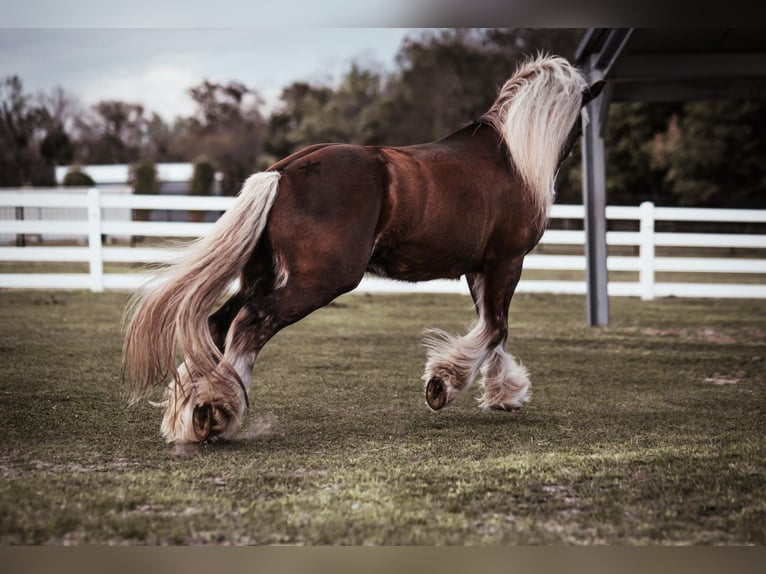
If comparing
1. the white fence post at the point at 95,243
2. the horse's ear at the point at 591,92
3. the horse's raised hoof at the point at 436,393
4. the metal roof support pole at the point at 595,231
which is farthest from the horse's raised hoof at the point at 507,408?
the white fence post at the point at 95,243

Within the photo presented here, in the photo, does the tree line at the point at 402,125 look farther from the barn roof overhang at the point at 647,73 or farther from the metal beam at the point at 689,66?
the metal beam at the point at 689,66

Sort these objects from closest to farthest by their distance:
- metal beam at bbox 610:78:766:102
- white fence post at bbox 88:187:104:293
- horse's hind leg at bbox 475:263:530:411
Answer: horse's hind leg at bbox 475:263:530:411 < metal beam at bbox 610:78:766:102 < white fence post at bbox 88:187:104:293

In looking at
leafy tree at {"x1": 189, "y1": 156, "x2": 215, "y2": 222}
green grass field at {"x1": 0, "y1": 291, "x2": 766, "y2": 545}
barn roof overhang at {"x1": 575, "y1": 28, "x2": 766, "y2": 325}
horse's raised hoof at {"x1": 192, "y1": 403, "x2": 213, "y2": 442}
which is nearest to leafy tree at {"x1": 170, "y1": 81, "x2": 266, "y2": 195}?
leafy tree at {"x1": 189, "y1": 156, "x2": 215, "y2": 222}

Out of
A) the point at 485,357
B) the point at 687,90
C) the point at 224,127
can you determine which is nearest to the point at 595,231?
the point at 687,90

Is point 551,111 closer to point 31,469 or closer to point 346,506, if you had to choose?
point 346,506

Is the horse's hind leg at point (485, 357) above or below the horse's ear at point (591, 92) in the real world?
below

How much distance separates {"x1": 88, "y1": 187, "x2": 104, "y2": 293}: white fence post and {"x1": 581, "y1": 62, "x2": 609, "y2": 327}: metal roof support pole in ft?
18.7

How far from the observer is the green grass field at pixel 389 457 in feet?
7.85

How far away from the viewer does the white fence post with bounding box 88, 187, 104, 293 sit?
9.03m

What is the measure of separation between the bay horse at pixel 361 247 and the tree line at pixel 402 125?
14832 millimetres

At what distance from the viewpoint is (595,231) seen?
24.9ft

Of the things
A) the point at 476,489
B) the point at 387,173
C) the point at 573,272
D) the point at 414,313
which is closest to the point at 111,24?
the point at 387,173

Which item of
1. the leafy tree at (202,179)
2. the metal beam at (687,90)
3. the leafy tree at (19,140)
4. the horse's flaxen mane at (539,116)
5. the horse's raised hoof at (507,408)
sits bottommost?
the horse's raised hoof at (507,408)

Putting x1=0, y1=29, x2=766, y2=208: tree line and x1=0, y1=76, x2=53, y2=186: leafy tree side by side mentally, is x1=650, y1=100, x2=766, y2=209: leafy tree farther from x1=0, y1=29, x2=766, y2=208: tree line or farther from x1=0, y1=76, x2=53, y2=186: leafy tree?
x1=0, y1=76, x2=53, y2=186: leafy tree
